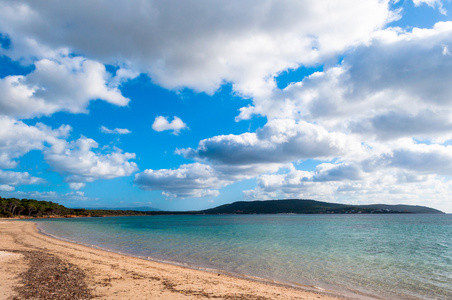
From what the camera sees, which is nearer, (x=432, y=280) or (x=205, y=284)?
(x=205, y=284)

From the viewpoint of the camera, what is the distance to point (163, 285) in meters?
12.7

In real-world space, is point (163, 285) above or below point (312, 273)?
above

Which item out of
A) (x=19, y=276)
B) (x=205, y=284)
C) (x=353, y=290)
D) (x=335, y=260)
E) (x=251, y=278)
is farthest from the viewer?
(x=335, y=260)

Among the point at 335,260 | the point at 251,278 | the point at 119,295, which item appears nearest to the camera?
the point at 119,295

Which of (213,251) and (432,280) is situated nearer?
(432,280)

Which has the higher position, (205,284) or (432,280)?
(205,284)

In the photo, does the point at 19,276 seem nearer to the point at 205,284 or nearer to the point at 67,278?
the point at 67,278

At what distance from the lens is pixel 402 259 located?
25.5m

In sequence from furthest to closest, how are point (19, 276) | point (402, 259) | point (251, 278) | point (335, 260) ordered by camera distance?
point (402, 259)
point (335, 260)
point (251, 278)
point (19, 276)

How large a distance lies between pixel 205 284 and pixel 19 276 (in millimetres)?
9354

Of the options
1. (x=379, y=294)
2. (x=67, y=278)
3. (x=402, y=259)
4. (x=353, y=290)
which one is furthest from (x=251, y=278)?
(x=402, y=259)

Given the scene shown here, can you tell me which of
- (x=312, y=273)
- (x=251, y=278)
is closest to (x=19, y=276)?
(x=251, y=278)

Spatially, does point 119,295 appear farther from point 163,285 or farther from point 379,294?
point 379,294

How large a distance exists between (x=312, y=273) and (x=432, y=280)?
8131mm
